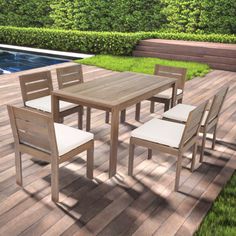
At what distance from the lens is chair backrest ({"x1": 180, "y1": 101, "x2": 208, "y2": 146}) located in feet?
10.2

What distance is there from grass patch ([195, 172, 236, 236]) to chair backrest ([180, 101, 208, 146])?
0.65m

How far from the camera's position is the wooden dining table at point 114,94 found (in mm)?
3511

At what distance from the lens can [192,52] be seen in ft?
35.3

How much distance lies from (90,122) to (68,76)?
2.54ft

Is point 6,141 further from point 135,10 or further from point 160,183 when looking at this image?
point 135,10

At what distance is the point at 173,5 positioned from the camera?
45.4 feet

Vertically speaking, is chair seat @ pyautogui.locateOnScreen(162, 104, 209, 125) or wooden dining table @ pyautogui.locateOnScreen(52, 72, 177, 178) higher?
wooden dining table @ pyautogui.locateOnScreen(52, 72, 177, 178)

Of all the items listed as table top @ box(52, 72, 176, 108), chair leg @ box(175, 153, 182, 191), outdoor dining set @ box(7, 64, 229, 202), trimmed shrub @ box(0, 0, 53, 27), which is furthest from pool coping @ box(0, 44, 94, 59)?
chair leg @ box(175, 153, 182, 191)

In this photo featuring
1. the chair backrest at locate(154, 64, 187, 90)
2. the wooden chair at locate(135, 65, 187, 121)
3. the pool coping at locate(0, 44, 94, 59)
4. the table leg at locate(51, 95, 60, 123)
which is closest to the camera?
the table leg at locate(51, 95, 60, 123)

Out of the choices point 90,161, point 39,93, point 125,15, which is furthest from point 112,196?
point 125,15

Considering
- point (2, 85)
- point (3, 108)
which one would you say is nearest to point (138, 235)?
point (3, 108)

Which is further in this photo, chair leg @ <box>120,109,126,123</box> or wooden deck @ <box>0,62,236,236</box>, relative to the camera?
chair leg @ <box>120,109,126,123</box>

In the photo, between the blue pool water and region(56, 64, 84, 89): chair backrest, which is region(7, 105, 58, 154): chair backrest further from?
the blue pool water

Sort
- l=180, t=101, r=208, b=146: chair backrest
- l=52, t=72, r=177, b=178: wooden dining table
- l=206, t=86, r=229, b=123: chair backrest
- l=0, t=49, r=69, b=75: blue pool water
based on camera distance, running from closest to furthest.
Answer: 1. l=180, t=101, r=208, b=146: chair backrest
2. l=52, t=72, r=177, b=178: wooden dining table
3. l=206, t=86, r=229, b=123: chair backrest
4. l=0, t=49, r=69, b=75: blue pool water
